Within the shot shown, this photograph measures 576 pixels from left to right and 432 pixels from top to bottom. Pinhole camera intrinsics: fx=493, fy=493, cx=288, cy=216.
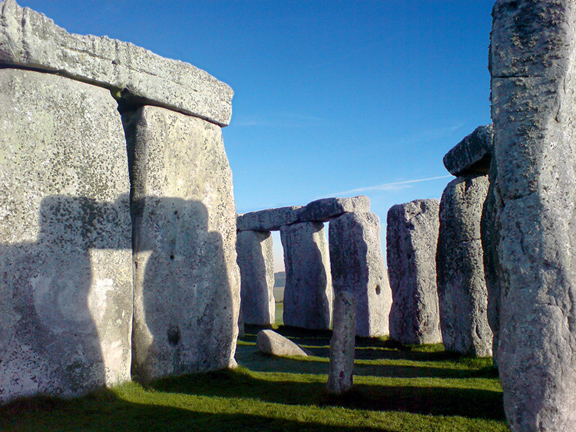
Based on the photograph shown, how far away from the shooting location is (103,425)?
349 cm

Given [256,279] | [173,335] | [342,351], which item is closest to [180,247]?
[173,335]

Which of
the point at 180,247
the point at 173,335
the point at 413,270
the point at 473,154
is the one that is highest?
the point at 473,154

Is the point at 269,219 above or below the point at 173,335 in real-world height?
above

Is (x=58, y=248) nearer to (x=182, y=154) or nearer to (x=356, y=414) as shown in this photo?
(x=182, y=154)

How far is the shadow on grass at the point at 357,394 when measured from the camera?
386 centimetres

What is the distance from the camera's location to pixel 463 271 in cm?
619

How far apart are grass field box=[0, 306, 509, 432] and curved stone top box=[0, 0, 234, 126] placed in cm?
268

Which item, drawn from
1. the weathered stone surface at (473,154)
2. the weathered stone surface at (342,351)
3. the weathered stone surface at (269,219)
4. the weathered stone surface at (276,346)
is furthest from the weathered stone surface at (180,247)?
the weathered stone surface at (269,219)

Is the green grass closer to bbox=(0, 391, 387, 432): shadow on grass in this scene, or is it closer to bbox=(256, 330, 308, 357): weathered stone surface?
bbox=(0, 391, 387, 432): shadow on grass

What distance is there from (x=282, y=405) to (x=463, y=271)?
10.7 ft

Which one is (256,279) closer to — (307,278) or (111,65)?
(307,278)

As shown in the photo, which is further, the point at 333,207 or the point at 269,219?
the point at 269,219

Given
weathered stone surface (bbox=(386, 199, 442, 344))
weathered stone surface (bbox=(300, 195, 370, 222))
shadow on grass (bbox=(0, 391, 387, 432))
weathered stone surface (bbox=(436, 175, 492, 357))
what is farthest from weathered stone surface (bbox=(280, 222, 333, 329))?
shadow on grass (bbox=(0, 391, 387, 432))

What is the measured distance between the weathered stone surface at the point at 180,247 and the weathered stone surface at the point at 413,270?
134 inches
